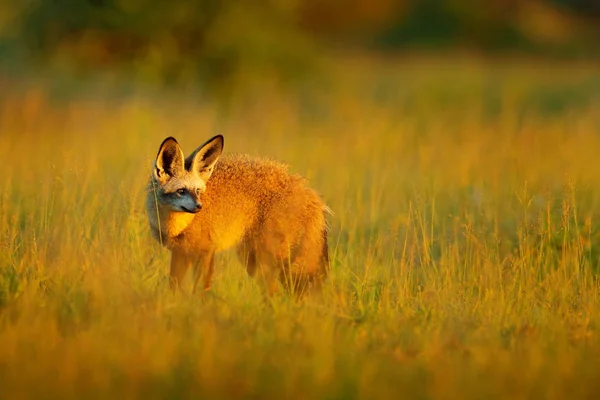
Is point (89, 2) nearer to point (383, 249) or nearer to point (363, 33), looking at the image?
point (383, 249)

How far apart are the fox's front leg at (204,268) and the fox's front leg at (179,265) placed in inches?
2.4

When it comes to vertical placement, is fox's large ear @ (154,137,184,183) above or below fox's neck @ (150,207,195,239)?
above

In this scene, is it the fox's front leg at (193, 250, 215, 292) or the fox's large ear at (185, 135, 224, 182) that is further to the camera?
the fox's large ear at (185, 135, 224, 182)

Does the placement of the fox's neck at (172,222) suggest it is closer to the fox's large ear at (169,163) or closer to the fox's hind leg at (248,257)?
the fox's large ear at (169,163)

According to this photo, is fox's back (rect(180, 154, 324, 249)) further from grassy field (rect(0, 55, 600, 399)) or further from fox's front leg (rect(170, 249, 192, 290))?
grassy field (rect(0, 55, 600, 399))

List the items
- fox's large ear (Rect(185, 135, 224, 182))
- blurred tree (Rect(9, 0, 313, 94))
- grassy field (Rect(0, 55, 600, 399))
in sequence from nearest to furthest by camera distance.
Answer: grassy field (Rect(0, 55, 600, 399)), fox's large ear (Rect(185, 135, 224, 182)), blurred tree (Rect(9, 0, 313, 94))

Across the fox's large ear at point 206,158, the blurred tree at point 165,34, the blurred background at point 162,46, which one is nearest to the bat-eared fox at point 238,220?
the fox's large ear at point 206,158

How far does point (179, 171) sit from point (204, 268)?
0.69 metres

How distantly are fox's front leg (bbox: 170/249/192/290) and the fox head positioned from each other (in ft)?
1.02

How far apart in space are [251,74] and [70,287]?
11064 mm

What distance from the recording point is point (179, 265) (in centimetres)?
603

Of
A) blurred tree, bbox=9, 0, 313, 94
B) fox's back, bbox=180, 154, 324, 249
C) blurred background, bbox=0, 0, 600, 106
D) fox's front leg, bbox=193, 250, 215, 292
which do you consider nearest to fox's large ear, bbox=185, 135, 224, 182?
fox's back, bbox=180, 154, 324, 249

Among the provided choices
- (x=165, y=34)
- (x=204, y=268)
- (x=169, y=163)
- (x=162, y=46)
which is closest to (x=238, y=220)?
(x=204, y=268)

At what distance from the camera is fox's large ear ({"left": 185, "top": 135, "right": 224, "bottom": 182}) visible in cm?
612
